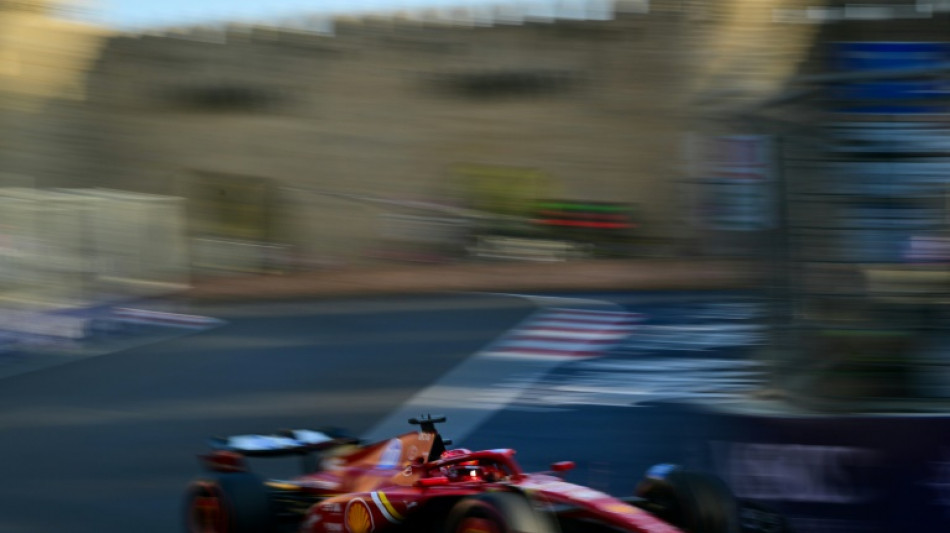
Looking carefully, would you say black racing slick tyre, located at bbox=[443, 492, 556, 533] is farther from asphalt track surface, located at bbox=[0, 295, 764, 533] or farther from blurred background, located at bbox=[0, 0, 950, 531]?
blurred background, located at bbox=[0, 0, 950, 531]

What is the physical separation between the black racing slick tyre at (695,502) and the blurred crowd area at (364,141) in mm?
9669

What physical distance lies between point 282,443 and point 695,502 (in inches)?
90.9

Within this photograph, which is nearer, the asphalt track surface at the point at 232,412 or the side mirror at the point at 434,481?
the side mirror at the point at 434,481

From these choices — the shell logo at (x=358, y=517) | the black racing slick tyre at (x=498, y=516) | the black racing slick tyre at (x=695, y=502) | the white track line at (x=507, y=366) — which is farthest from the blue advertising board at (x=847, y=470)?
the white track line at (x=507, y=366)

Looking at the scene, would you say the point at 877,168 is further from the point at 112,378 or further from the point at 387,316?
the point at 387,316

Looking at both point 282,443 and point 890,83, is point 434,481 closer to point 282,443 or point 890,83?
point 282,443

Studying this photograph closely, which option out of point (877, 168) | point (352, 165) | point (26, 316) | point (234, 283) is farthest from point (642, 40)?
point (877, 168)

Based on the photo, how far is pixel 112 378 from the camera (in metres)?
11.8

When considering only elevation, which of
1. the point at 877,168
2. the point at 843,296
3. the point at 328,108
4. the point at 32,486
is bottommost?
the point at 32,486

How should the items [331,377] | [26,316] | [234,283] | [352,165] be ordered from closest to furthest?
[331,377], [26,316], [234,283], [352,165]

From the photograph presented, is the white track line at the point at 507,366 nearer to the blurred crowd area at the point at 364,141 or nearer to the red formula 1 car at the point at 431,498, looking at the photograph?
the red formula 1 car at the point at 431,498

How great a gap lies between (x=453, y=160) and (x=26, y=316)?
40.9 ft

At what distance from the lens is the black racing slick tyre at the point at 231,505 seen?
6301 mm

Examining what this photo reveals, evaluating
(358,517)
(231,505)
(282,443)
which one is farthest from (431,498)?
(282,443)
